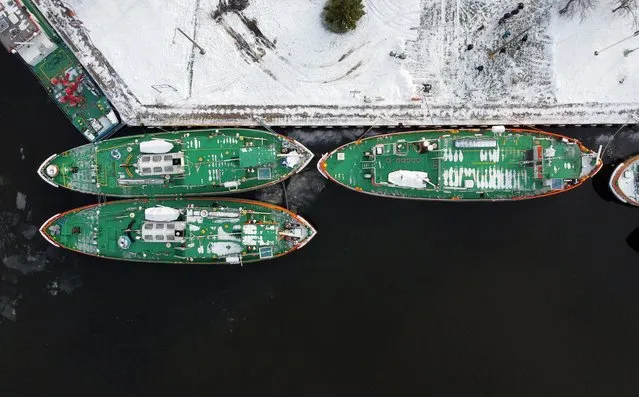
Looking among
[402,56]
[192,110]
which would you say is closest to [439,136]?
[402,56]

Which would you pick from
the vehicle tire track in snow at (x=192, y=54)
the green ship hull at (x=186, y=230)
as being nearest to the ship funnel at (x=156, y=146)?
the green ship hull at (x=186, y=230)

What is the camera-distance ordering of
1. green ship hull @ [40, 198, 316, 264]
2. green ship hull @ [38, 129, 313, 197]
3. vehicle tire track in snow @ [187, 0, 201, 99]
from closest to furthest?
green ship hull @ [38, 129, 313, 197], green ship hull @ [40, 198, 316, 264], vehicle tire track in snow @ [187, 0, 201, 99]

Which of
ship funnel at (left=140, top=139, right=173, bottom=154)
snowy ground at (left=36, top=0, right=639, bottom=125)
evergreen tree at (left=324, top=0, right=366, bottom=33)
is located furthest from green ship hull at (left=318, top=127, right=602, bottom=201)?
ship funnel at (left=140, top=139, right=173, bottom=154)

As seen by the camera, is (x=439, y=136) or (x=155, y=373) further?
(x=155, y=373)

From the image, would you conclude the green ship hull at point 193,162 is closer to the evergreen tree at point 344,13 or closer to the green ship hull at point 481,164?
the green ship hull at point 481,164

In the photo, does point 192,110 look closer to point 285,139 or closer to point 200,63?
point 200,63

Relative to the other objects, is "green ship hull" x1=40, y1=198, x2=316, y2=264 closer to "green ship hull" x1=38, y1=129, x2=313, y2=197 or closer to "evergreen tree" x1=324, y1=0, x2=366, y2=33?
"green ship hull" x1=38, y1=129, x2=313, y2=197
